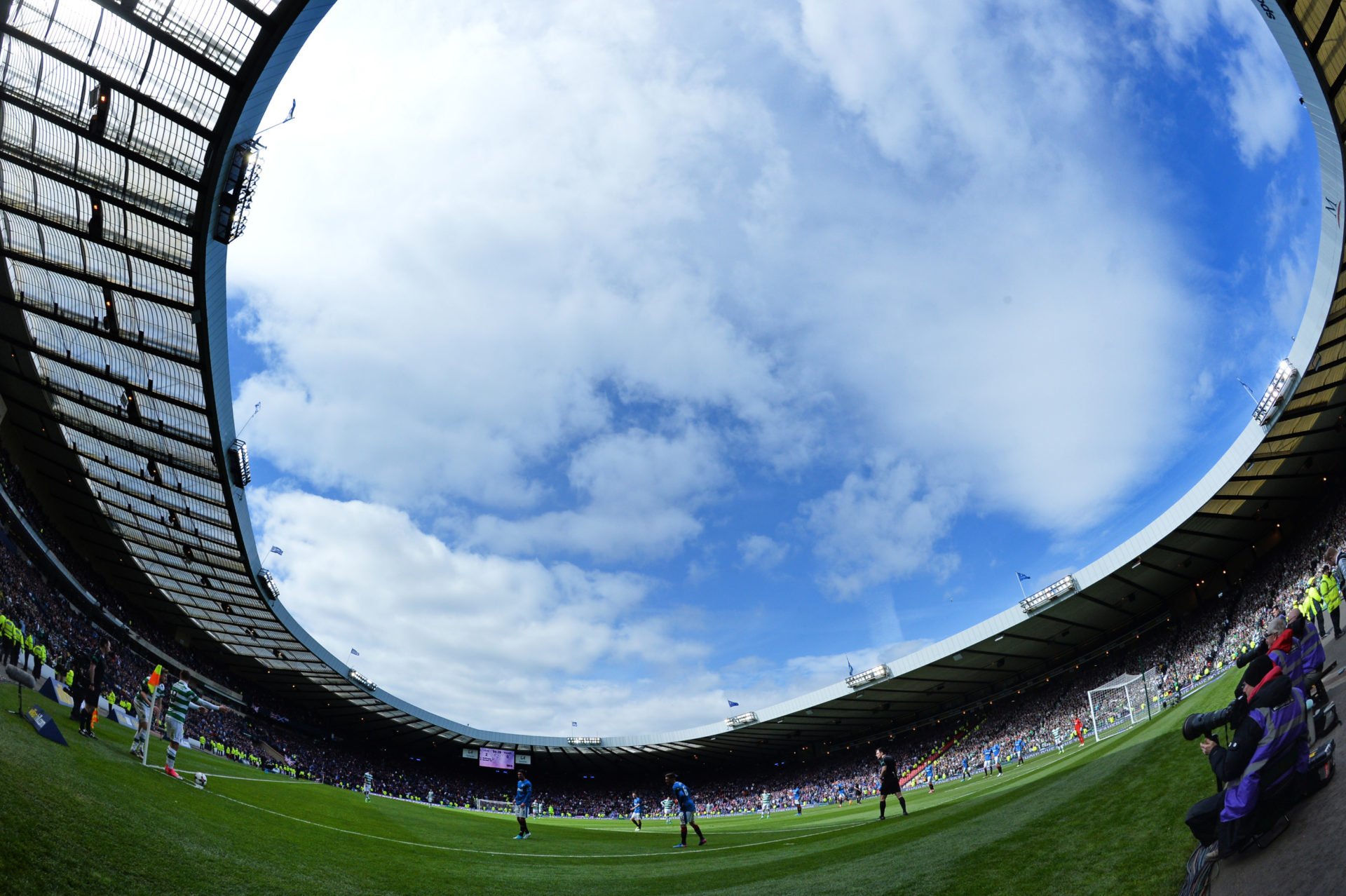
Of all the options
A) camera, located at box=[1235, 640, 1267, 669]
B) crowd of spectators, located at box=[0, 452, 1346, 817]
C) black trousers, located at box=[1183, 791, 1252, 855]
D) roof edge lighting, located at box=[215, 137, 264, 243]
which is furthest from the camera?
crowd of spectators, located at box=[0, 452, 1346, 817]

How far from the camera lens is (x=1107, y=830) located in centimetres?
898

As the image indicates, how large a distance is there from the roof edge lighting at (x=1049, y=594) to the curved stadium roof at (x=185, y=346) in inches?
11.9

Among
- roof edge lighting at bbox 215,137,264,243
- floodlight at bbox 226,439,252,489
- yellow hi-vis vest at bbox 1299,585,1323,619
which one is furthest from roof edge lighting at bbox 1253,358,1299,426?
floodlight at bbox 226,439,252,489

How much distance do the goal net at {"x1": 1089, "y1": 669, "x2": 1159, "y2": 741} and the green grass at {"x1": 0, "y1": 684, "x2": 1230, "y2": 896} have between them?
19085 millimetres

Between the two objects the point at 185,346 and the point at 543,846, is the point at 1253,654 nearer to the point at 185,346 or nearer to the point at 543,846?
the point at 543,846

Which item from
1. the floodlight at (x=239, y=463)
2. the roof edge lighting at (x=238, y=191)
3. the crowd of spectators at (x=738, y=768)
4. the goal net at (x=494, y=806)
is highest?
the roof edge lighting at (x=238, y=191)

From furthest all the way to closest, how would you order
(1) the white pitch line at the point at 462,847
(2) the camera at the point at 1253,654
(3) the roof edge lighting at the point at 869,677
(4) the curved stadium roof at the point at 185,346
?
1. (3) the roof edge lighting at the point at 869,677
2. (4) the curved stadium roof at the point at 185,346
3. (1) the white pitch line at the point at 462,847
4. (2) the camera at the point at 1253,654

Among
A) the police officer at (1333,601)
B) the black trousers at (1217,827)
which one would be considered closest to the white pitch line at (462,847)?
the black trousers at (1217,827)

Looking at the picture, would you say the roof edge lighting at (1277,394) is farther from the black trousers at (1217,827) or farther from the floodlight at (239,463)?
the floodlight at (239,463)

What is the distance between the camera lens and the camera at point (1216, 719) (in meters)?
5.20

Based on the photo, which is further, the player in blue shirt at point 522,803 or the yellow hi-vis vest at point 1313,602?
the yellow hi-vis vest at point 1313,602

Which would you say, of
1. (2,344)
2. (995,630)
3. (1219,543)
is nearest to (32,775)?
(2,344)

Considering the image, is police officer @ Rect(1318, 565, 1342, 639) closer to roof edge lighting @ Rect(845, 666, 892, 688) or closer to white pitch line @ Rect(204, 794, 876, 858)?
white pitch line @ Rect(204, 794, 876, 858)

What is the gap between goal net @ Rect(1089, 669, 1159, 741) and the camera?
3338cm
